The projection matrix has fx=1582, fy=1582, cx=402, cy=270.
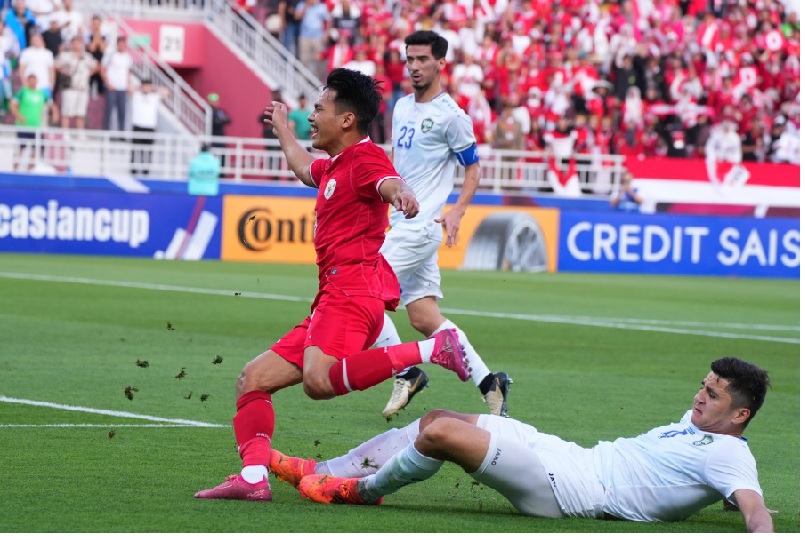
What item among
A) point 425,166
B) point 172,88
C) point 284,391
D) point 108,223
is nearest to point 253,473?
point 425,166

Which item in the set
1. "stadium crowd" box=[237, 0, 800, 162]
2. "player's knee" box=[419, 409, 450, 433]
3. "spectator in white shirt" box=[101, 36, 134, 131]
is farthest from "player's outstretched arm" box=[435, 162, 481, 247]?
"stadium crowd" box=[237, 0, 800, 162]

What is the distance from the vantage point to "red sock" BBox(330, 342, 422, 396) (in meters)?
6.61

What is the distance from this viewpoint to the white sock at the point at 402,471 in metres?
6.25

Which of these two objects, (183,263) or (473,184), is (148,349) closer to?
(473,184)

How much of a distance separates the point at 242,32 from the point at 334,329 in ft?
86.3

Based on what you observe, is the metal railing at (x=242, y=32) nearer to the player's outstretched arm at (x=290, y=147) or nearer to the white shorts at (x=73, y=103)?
the white shorts at (x=73, y=103)

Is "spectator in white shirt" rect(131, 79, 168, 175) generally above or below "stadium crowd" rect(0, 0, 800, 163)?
below

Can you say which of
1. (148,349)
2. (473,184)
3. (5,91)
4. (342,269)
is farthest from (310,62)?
(342,269)

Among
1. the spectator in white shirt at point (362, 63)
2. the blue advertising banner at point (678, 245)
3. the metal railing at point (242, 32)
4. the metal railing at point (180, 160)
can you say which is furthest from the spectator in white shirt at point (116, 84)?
the blue advertising banner at point (678, 245)

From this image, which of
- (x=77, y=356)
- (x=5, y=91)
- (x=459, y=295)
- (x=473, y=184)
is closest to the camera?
(x=473, y=184)

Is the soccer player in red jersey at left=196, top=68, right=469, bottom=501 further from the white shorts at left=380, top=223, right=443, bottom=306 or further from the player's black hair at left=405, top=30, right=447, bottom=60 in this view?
the player's black hair at left=405, top=30, right=447, bottom=60

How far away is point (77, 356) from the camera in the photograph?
40.1 ft

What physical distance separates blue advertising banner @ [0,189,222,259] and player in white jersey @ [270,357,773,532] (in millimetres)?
18416

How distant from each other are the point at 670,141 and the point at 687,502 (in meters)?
26.2
